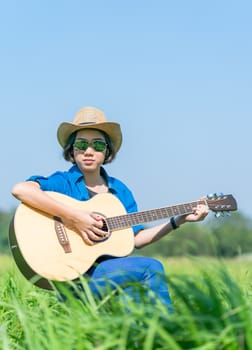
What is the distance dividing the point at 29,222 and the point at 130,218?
0.70 metres

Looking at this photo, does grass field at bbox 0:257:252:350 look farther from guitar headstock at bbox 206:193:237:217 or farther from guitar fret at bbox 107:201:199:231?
guitar headstock at bbox 206:193:237:217

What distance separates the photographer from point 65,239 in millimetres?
5520

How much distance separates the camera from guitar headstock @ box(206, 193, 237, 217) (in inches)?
240

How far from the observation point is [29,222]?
5500 mm

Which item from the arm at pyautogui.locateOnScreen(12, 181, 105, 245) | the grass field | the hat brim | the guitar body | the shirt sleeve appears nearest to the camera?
the grass field

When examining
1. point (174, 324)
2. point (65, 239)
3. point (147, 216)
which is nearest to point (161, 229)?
point (147, 216)

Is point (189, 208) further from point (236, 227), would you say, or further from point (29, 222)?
point (236, 227)

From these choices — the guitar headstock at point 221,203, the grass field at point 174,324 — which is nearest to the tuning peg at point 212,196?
the guitar headstock at point 221,203

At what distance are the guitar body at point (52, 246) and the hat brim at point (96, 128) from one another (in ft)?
1.51

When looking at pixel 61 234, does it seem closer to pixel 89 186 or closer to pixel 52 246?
pixel 52 246

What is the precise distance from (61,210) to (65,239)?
19 cm

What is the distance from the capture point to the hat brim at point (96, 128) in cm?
581

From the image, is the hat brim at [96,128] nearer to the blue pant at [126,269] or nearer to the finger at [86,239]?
the finger at [86,239]

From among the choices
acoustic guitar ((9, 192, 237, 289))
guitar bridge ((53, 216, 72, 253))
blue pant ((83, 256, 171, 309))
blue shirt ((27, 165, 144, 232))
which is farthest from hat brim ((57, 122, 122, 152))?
blue pant ((83, 256, 171, 309))
